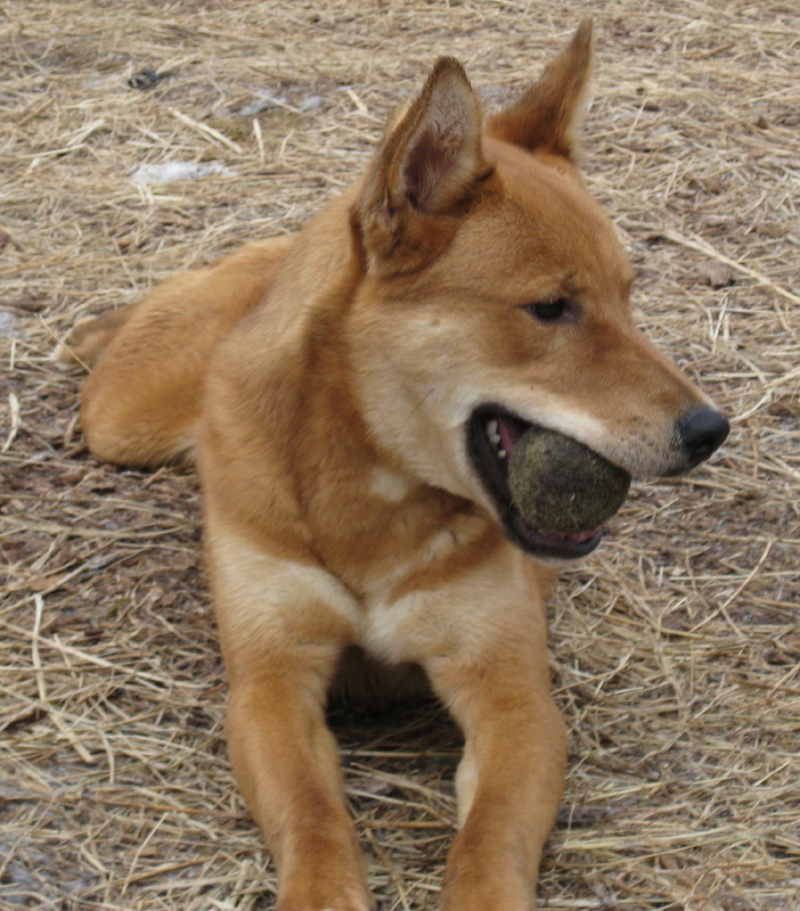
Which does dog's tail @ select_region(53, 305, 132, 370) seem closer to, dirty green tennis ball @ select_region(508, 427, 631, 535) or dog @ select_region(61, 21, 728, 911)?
dog @ select_region(61, 21, 728, 911)

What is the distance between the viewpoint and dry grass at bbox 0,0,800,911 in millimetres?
3150

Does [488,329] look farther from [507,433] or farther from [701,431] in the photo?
[701,431]

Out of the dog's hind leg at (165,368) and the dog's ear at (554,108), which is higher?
the dog's ear at (554,108)

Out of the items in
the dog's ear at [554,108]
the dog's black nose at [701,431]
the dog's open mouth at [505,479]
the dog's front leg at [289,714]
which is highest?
the dog's ear at [554,108]

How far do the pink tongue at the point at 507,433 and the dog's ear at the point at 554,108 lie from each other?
0.95 metres

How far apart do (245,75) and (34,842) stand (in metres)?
5.24

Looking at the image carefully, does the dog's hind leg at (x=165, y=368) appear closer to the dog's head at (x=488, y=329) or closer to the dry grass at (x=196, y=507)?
the dry grass at (x=196, y=507)

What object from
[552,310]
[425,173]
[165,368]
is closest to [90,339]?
[165,368]

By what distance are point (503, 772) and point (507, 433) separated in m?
0.77

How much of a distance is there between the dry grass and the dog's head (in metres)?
0.72

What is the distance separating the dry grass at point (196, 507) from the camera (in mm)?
3150

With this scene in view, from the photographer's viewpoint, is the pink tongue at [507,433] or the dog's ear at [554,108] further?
the dog's ear at [554,108]

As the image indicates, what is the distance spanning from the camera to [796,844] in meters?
3.10

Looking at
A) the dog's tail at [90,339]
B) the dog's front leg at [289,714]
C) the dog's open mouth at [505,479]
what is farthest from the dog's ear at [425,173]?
the dog's tail at [90,339]
